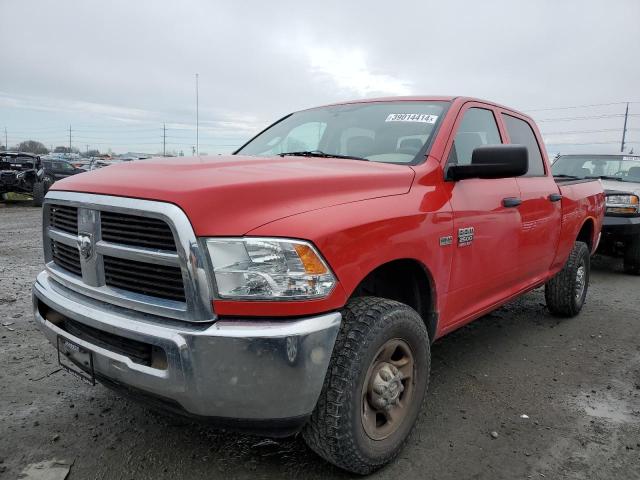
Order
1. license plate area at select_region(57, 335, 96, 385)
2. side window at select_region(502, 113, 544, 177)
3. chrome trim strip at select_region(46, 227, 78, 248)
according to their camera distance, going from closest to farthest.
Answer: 1. license plate area at select_region(57, 335, 96, 385)
2. chrome trim strip at select_region(46, 227, 78, 248)
3. side window at select_region(502, 113, 544, 177)

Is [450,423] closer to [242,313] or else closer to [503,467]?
[503,467]

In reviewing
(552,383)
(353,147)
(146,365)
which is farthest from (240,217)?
(552,383)

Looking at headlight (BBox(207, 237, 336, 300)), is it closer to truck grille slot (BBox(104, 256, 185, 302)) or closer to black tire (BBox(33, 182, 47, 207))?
truck grille slot (BBox(104, 256, 185, 302))

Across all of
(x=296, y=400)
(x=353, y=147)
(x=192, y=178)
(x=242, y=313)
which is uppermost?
(x=353, y=147)

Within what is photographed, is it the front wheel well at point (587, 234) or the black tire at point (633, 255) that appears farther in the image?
the black tire at point (633, 255)

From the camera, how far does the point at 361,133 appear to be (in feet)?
10.8

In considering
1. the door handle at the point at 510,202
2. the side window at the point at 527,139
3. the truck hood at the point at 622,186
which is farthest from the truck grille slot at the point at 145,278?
the truck hood at the point at 622,186

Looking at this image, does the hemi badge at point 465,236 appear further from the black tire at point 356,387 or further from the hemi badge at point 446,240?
the black tire at point 356,387

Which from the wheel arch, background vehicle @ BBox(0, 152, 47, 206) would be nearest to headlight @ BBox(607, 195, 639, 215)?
the wheel arch

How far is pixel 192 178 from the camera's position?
2.12 meters

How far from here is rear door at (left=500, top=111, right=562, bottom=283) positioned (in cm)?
362

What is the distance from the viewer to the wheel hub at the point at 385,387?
2.30 meters

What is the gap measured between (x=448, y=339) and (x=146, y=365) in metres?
2.92

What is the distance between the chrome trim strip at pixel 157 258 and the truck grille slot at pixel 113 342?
0.14m
